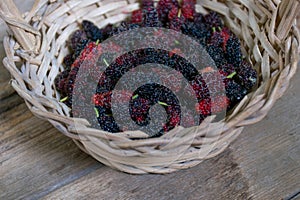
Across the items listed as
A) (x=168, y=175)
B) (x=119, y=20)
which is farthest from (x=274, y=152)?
(x=119, y=20)

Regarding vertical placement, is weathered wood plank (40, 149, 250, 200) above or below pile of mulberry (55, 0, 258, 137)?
below

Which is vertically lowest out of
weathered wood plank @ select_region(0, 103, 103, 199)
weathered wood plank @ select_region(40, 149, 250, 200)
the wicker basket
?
weathered wood plank @ select_region(40, 149, 250, 200)

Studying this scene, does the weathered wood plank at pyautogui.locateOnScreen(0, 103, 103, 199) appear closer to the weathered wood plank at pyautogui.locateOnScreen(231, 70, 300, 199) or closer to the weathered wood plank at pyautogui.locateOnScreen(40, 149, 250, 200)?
the weathered wood plank at pyautogui.locateOnScreen(40, 149, 250, 200)

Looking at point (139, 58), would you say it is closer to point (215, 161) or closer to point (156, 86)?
point (156, 86)

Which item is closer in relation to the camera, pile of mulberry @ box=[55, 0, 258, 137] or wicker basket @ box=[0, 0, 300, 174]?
wicker basket @ box=[0, 0, 300, 174]

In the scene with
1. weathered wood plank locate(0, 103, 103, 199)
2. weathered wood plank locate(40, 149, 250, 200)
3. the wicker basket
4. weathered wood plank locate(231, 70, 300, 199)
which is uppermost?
the wicker basket

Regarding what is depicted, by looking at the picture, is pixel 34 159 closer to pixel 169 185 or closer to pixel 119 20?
pixel 169 185

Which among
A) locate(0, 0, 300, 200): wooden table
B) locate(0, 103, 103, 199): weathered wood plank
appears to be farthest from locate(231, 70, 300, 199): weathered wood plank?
locate(0, 103, 103, 199): weathered wood plank
